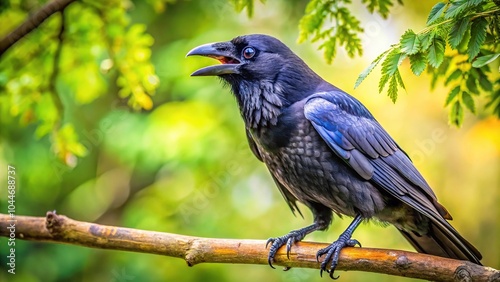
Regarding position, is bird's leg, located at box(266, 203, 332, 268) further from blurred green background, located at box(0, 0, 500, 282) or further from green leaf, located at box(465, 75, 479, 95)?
blurred green background, located at box(0, 0, 500, 282)

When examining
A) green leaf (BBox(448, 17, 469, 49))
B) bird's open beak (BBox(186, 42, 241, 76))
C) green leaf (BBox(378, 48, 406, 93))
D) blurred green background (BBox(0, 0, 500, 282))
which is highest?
green leaf (BBox(448, 17, 469, 49))

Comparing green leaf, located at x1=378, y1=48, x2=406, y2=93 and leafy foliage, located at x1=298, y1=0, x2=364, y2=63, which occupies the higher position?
green leaf, located at x1=378, y1=48, x2=406, y2=93

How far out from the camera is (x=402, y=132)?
19.0ft

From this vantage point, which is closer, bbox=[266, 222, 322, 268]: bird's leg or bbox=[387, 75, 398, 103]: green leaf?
bbox=[387, 75, 398, 103]: green leaf

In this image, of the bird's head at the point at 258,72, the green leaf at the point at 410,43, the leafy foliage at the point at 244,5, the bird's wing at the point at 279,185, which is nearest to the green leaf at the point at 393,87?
the green leaf at the point at 410,43

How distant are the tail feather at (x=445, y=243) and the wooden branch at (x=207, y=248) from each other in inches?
17.5

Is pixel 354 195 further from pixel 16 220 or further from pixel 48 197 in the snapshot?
pixel 48 197

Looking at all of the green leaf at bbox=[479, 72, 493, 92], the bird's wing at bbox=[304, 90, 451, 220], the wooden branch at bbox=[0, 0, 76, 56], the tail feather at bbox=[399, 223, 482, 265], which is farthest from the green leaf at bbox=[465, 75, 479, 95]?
the wooden branch at bbox=[0, 0, 76, 56]

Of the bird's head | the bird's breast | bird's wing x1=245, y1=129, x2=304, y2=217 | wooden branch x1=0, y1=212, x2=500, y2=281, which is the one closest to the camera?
wooden branch x1=0, y1=212, x2=500, y2=281

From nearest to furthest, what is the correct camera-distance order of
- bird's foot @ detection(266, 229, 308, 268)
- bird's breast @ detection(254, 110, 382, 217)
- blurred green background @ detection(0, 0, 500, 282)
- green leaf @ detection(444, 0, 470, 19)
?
green leaf @ detection(444, 0, 470, 19), bird's foot @ detection(266, 229, 308, 268), bird's breast @ detection(254, 110, 382, 217), blurred green background @ detection(0, 0, 500, 282)

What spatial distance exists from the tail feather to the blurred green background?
2277 mm

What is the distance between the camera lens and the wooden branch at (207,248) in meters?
2.64

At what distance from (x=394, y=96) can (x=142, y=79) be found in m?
1.88

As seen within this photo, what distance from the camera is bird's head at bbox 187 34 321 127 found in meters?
3.30
